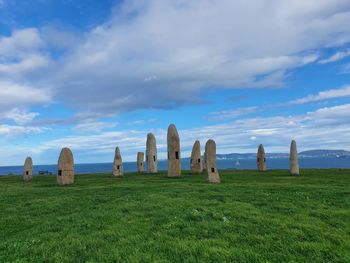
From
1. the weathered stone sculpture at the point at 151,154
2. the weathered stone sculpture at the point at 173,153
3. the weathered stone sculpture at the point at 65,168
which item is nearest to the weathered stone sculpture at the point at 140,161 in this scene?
the weathered stone sculpture at the point at 151,154

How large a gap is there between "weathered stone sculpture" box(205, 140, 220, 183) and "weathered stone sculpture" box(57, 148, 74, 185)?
11986mm

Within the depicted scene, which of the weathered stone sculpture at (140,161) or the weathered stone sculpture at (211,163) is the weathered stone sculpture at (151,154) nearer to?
the weathered stone sculpture at (140,161)

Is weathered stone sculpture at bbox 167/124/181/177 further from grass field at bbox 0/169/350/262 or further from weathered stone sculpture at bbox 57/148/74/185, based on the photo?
grass field at bbox 0/169/350/262

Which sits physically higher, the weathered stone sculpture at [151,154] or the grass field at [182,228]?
the weathered stone sculpture at [151,154]

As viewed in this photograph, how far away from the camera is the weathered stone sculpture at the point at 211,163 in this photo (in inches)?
1083

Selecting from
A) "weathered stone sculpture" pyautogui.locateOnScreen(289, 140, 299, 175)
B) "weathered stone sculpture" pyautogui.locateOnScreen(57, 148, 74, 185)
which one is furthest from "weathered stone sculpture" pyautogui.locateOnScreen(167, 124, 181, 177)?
"weathered stone sculpture" pyautogui.locateOnScreen(289, 140, 299, 175)

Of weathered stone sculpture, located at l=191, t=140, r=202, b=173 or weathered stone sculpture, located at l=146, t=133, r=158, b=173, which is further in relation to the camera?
weathered stone sculpture, located at l=146, t=133, r=158, b=173

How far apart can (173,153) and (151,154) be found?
7437 millimetres

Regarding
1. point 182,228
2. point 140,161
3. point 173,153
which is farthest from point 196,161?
point 182,228

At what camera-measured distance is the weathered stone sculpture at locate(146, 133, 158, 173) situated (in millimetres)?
43625

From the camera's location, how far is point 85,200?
742 inches

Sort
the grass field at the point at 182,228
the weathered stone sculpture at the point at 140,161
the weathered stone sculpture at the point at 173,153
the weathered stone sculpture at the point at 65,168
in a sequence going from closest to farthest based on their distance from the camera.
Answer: the grass field at the point at 182,228
the weathered stone sculpture at the point at 65,168
the weathered stone sculpture at the point at 173,153
the weathered stone sculpture at the point at 140,161

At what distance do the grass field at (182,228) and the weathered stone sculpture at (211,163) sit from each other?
8.38 m

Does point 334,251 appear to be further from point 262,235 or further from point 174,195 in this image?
point 174,195
